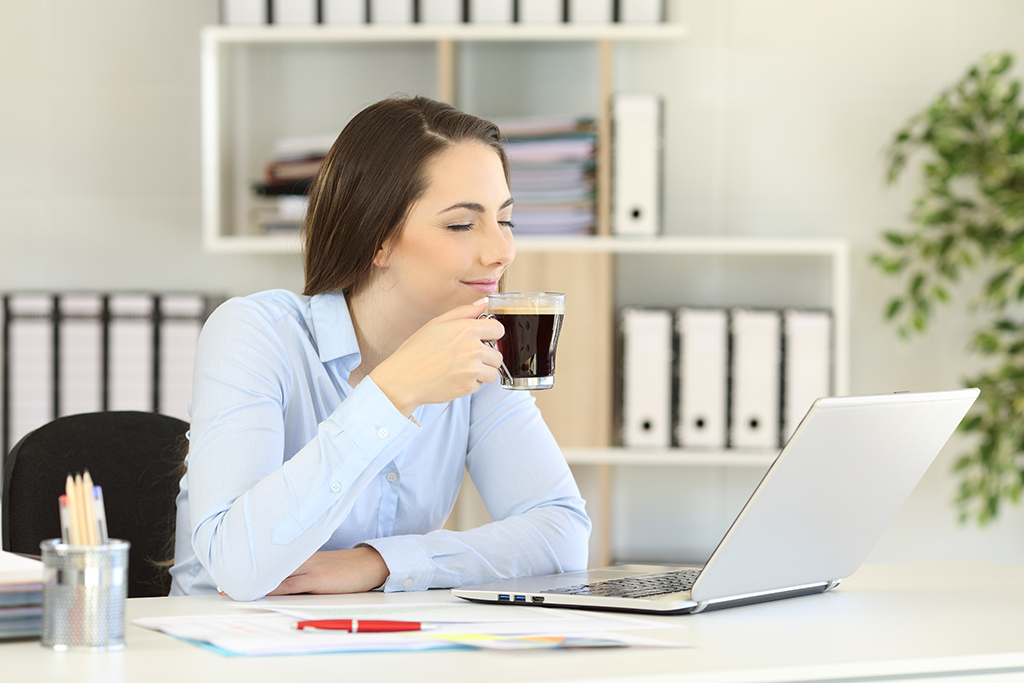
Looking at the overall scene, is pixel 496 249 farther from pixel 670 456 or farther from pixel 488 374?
pixel 670 456

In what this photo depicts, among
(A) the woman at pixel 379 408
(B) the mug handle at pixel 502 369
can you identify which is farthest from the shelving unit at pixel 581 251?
(B) the mug handle at pixel 502 369

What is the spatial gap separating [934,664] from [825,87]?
2321 mm

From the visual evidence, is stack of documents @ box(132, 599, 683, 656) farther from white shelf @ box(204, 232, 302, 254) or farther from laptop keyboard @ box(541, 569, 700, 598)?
white shelf @ box(204, 232, 302, 254)

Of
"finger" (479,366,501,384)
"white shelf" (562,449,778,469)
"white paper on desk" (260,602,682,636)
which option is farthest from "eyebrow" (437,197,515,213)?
"white shelf" (562,449,778,469)

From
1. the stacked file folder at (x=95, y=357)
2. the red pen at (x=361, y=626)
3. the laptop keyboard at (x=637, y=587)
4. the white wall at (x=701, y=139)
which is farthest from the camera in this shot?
the white wall at (x=701, y=139)

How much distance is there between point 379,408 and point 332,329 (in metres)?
0.33

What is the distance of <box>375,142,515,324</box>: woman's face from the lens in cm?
144

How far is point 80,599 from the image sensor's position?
2.69 feet

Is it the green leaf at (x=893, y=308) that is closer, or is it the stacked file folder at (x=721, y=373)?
the stacked file folder at (x=721, y=373)

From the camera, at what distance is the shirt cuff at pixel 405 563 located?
118 cm

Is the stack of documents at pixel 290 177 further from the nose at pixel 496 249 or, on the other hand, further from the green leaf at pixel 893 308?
the green leaf at pixel 893 308

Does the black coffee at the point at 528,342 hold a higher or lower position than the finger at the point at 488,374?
higher

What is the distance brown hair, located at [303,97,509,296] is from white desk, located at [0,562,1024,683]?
0.56 m

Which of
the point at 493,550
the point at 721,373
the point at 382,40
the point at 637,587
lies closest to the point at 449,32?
the point at 382,40
